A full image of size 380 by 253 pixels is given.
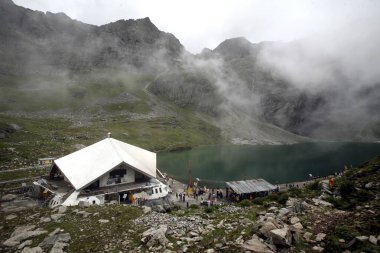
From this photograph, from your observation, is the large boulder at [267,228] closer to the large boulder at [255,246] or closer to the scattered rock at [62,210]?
the large boulder at [255,246]

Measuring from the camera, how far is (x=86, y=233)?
53.3ft

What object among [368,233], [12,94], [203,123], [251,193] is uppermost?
[12,94]

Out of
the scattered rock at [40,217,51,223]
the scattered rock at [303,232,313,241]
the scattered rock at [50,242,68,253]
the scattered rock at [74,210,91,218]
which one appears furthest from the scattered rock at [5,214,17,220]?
the scattered rock at [303,232,313,241]

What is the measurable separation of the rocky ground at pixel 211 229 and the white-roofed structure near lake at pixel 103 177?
933 centimetres

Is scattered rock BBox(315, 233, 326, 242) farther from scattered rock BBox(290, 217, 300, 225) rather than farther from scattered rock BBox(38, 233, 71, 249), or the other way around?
scattered rock BBox(38, 233, 71, 249)

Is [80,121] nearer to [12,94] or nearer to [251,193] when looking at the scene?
[12,94]

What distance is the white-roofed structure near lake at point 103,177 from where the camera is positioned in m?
30.5

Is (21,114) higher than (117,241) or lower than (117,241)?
higher

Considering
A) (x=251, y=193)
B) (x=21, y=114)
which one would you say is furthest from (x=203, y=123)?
(x=251, y=193)

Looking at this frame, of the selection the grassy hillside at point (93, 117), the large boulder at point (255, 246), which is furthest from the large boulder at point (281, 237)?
the grassy hillside at point (93, 117)

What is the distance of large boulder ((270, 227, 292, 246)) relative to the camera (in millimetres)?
11086

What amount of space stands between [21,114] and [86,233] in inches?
6038

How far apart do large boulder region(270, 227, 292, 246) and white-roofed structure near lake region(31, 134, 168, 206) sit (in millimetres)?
23408

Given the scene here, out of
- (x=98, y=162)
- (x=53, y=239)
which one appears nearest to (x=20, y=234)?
(x=53, y=239)
